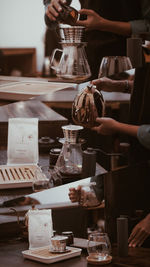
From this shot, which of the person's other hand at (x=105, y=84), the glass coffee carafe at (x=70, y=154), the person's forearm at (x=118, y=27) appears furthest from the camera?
the person's forearm at (x=118, y=27)

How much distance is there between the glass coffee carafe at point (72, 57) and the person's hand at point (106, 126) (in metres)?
0.24

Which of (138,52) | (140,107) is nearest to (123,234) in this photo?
(140,107)

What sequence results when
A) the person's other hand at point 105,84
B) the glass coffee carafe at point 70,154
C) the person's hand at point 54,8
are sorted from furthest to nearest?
the person's other hand at point 105,84 < the person's hand at point 54,8 < the glass coffee carafe at point 70,154

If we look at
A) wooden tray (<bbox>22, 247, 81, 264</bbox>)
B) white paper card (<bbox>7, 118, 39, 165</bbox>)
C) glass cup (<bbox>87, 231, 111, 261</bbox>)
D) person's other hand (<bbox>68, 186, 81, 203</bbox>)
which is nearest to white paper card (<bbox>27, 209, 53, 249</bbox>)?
wooden tray (<bbox>22, 247, 81, 264</bbox>)

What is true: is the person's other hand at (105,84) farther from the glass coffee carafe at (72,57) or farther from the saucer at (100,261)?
the saucer at (100,261)

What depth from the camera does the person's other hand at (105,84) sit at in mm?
2382

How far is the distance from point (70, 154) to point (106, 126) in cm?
32

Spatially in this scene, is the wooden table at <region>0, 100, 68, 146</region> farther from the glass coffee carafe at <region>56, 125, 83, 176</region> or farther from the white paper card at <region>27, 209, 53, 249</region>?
the white paper card at <region>27, 209, 53, 249</region>

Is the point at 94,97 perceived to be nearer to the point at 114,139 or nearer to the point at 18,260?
the point at 114,139

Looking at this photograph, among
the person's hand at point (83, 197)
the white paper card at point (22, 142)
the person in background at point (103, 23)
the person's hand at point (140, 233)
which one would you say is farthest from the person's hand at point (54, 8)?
the person's hand at point (140, 233)

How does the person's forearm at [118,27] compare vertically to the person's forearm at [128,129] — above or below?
above

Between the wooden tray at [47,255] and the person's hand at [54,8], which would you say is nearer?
the person's hand at [54,8]

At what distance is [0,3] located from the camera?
532 cm

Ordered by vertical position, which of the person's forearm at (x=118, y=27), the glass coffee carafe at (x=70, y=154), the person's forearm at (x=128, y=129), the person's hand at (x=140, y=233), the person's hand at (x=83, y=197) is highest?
the person's forearm at (x=118, y=27)
